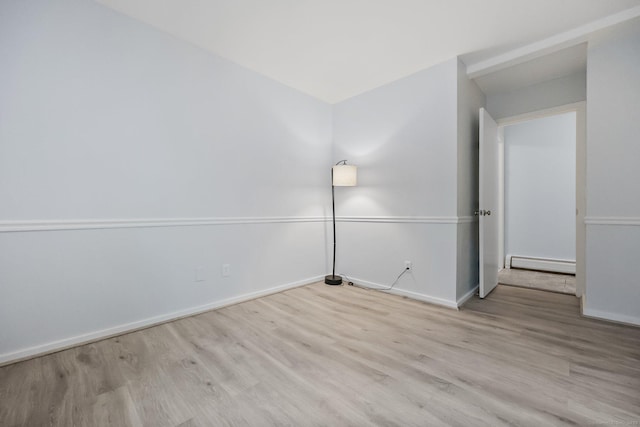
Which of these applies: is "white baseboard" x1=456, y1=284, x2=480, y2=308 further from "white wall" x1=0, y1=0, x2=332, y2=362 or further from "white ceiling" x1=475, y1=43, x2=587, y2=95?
"white ceiling" x1=475, y1=43, x2=587, y2=95

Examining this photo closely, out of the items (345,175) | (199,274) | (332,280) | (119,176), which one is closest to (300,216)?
(345,175)

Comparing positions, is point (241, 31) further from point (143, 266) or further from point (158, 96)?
point (143, 266)

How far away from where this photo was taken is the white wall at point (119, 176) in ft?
5.20

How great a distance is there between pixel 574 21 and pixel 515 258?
3341 millimetres

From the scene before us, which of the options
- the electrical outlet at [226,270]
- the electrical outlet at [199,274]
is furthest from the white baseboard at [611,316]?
the electrical outlet at [199,274]

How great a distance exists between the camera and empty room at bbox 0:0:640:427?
1.34 meters

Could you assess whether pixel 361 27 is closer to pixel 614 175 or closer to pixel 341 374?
pixel 614 175

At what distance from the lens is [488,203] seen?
9.30 feet

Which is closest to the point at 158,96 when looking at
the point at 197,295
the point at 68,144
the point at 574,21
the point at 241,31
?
the point at 68,144

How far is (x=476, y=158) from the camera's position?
9.71 ft

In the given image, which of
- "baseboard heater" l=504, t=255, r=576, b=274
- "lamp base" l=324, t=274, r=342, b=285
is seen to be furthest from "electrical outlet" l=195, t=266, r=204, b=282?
"baseboard heater" l=504, t=255, r=576, b=274

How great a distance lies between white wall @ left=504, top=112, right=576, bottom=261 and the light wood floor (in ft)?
7.79

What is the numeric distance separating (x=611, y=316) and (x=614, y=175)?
3.73 ft

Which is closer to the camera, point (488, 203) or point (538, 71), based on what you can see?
point (538, 71)
